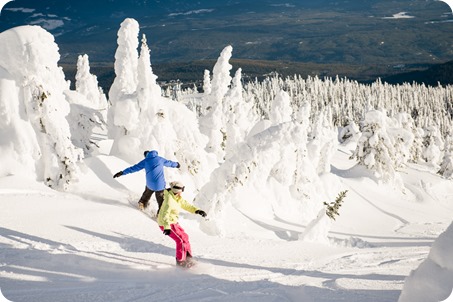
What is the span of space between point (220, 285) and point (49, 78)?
9048 mm

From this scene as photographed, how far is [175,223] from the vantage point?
9.24m

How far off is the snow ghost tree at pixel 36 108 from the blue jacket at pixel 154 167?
3190 mm

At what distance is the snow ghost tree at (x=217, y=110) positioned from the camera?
36250 mm

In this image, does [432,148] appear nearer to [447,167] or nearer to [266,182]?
[447,167]

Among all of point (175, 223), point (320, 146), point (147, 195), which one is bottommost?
point (320, 146)

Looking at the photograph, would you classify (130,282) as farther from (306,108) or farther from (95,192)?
(306,108)

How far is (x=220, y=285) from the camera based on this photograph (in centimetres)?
755

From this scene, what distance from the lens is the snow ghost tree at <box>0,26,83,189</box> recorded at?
1370 cm

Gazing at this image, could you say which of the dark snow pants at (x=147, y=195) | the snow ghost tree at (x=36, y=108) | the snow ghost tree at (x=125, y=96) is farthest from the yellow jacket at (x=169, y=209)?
the snow ghost tree at (x=125, y=96)

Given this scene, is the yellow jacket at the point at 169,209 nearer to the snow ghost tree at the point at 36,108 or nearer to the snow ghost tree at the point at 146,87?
the snow ghost tree at the point at 36,108

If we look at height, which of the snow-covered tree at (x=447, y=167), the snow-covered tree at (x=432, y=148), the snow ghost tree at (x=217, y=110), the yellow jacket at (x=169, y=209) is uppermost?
the yellow jacket at (x=169, y=209)

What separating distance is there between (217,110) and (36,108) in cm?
2354

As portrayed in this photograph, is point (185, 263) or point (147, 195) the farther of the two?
point (147, 195)

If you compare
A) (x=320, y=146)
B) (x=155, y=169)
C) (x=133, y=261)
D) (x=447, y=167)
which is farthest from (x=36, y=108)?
(x=447, y=167)
